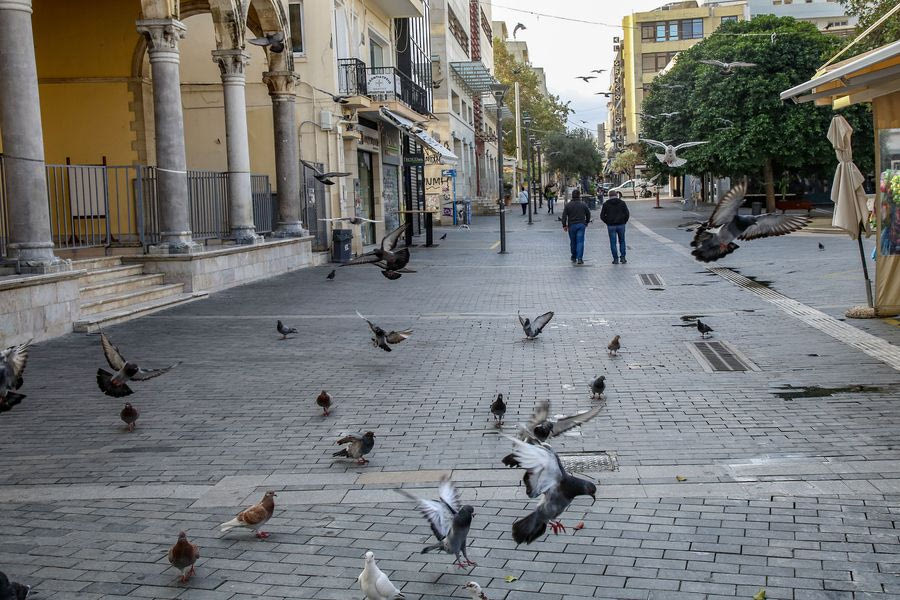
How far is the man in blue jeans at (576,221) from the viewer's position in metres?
21.4

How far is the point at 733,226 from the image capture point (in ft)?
28.0

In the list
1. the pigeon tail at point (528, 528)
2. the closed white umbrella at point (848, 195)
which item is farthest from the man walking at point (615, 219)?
the pigeon tail at point (528, 528)

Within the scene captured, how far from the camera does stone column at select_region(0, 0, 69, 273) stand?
472 inches

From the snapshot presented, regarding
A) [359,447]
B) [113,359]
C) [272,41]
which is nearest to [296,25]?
[272,41]

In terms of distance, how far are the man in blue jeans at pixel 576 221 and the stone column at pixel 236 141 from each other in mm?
6956

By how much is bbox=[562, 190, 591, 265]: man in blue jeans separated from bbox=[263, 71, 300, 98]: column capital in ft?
23.0

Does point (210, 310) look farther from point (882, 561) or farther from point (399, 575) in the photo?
point (882, 561)

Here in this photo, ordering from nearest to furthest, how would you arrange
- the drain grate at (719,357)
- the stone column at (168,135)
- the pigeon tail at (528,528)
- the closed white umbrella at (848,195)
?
1. the pigeon tail at (528,528)
2. the drain grate at (719,357)
3. the closed white umbrella at (848,195)
4. the stone column at (168,135)

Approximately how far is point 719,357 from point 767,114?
3070 cm

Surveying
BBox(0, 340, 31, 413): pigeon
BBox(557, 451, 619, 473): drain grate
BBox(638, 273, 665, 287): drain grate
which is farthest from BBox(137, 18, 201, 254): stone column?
BBox(557, 451, 619, 473): drain grate

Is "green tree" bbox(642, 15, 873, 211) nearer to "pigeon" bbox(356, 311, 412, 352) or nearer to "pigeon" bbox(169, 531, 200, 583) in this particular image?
"pigeon" bbox(356, 311, 412, 352)

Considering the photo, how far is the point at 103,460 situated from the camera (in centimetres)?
643

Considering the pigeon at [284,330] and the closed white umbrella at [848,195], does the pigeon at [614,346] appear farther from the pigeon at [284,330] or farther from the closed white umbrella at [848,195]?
the pigeon at [284,330]

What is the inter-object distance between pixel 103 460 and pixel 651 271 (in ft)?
48.3
